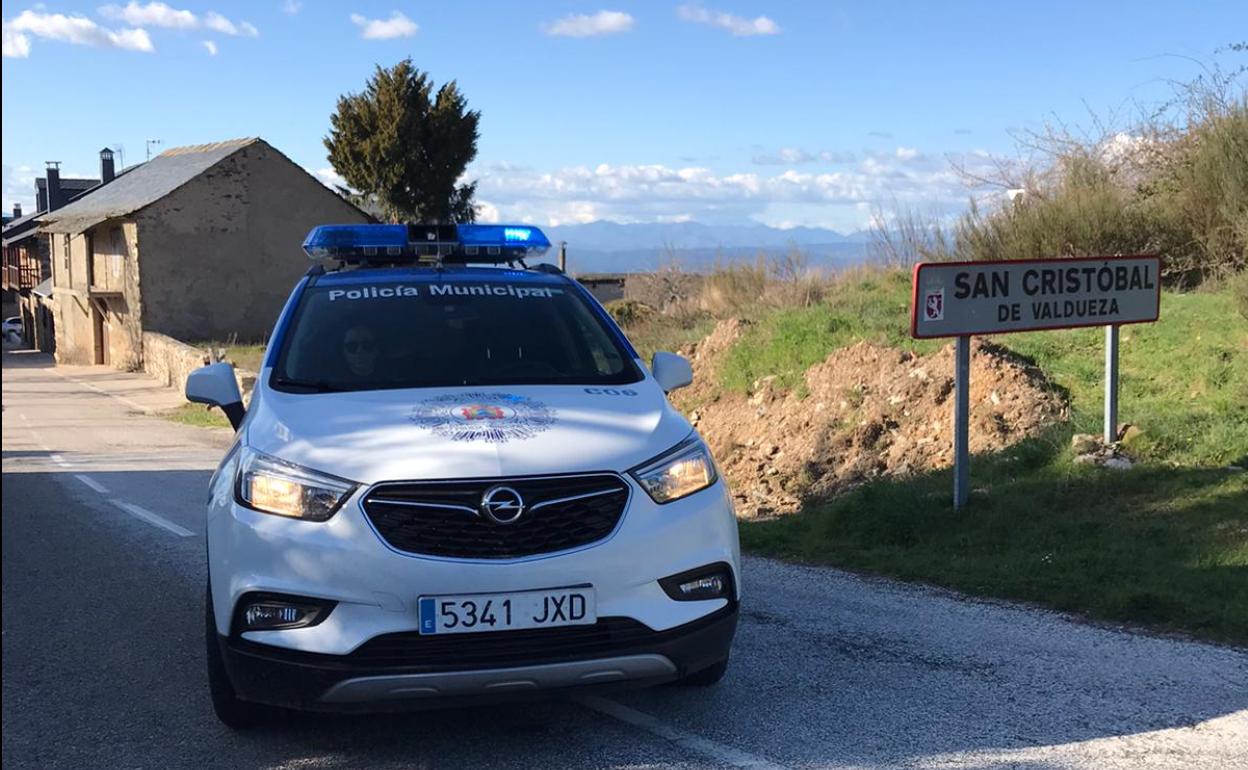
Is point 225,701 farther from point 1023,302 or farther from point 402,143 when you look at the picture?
point 402,143

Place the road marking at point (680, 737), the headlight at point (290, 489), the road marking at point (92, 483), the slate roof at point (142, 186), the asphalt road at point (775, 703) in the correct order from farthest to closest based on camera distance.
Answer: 1. the slate roof at point (142, 186)
2. the road marking at point (92, 483)
3. the asphalt road at point (775, 703)
4. the road marking at point (680, 737)
5. the headlight at point (290, 489)

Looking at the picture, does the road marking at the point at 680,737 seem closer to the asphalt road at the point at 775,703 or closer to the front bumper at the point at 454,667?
the asphalt road at the point at 775,703

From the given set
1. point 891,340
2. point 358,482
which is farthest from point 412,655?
point 891,340

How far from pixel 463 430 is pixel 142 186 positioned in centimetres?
4412

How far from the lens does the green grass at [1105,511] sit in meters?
6.39

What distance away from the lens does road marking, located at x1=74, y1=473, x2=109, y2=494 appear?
12453mm

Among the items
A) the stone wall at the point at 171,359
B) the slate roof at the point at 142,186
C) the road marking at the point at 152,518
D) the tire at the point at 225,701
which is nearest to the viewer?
the tire at the point at 225,701

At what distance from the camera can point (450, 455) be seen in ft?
13.5

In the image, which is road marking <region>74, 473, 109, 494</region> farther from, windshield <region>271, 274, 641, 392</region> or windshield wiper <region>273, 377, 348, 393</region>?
windshield wiper <region>273, 377, 348, 393</region>

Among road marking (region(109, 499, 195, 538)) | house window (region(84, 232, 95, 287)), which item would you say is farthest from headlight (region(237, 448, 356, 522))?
house window (region(84, 232, 95, 287))

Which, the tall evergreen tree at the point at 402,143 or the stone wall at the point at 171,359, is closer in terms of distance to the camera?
the stone wall at the point at 171,359

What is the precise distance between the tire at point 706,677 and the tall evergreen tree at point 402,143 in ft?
140

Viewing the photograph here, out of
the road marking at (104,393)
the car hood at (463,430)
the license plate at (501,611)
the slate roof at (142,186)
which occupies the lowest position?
the road marking at (104,393)

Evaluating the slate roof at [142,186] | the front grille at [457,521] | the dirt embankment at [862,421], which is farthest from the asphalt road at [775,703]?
the slate roof at [142,186]
